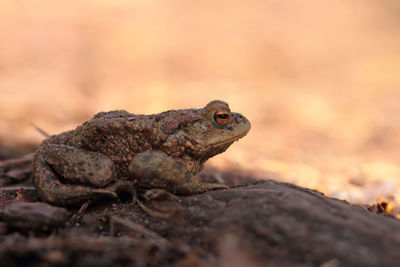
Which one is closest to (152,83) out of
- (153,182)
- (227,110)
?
(227,110)

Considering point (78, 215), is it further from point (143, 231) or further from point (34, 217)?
point (143, 231)

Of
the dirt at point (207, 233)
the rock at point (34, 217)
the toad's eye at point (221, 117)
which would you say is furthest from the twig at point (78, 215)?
the toad's eye at point (221, 117)

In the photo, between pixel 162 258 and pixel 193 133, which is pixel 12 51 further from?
pixel 162 258

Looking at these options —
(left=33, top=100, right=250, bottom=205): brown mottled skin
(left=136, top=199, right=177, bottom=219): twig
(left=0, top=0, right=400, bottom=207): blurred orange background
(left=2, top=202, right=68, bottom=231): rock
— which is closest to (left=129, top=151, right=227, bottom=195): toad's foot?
(left=33, top=100, right=250, bottom=205): brown mottled skin

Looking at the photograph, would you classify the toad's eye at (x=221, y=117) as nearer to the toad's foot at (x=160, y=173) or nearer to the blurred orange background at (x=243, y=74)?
the toad's foot at (x=160, y=173)

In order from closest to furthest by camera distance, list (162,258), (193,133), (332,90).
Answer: (162,258) < (193,133) < (332,90)

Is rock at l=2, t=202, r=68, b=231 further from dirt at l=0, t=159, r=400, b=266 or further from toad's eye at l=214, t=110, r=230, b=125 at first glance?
toad's eye at l=214, t=110, r=230, b=125

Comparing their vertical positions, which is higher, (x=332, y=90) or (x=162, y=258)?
(x=332, y=90)
